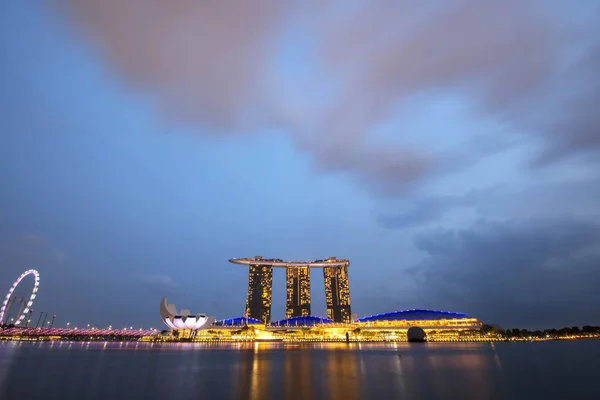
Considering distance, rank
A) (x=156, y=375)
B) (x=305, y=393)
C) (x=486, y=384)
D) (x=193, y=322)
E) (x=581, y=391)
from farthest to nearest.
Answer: (x=193, y=322) → (x=156, y=375) → (x=486, y=384) → (x=581, y=391) → (x=305, y=393)

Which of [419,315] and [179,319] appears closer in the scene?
[179,319]

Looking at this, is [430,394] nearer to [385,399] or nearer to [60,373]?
[385,399]

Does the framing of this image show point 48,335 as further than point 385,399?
Yes

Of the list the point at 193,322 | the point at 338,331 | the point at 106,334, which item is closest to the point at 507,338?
the point at 338,331

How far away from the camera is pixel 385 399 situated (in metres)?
17.5

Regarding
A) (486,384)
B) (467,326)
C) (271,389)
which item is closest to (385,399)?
(271,389)

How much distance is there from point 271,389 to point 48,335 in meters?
197

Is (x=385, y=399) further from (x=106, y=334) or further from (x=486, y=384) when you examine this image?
(x=106, y=334)

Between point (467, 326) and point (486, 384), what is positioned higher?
point (467, 326)

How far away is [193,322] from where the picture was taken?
146 m

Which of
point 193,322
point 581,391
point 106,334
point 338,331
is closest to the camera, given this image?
point 581,391

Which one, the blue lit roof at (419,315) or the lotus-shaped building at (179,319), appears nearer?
the lotus-shaped building at (179,319)

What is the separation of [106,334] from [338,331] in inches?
5202

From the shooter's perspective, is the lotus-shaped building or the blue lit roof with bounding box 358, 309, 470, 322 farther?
the blue lit roof with bounding box 358, 309, 470, 322
